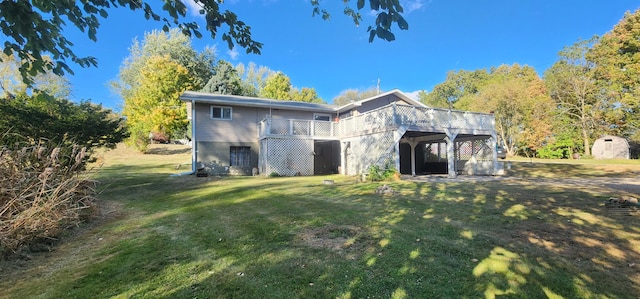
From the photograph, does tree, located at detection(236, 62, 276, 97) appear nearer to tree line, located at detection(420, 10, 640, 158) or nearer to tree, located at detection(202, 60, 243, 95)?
tree, located at detection(202, 60, 243, 95)

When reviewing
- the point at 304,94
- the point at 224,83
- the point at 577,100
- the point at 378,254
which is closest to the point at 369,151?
the point at 378,254

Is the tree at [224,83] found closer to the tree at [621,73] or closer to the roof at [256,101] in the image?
the roof at [256,101]

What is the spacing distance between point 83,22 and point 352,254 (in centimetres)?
379

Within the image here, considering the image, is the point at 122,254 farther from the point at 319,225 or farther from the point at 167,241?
the point at 319,225

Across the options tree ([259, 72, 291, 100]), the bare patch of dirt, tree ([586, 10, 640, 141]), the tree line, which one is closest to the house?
the bare patch of dirt

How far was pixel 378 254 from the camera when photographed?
360 centimetres

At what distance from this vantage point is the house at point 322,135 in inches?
558

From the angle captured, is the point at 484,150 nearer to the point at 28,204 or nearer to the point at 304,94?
the point at 28,204

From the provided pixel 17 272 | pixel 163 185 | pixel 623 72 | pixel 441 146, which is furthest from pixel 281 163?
pixel 623 72

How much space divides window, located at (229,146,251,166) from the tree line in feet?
92.1

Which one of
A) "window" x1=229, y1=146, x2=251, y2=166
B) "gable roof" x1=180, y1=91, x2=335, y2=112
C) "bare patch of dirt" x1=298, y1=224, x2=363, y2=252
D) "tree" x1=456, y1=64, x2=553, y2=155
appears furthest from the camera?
"tree" x1=456, y1=64, x2=553, y2=155

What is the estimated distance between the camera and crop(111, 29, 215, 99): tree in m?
34.1

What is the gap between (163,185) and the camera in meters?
11.9

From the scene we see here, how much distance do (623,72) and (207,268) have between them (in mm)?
36144
